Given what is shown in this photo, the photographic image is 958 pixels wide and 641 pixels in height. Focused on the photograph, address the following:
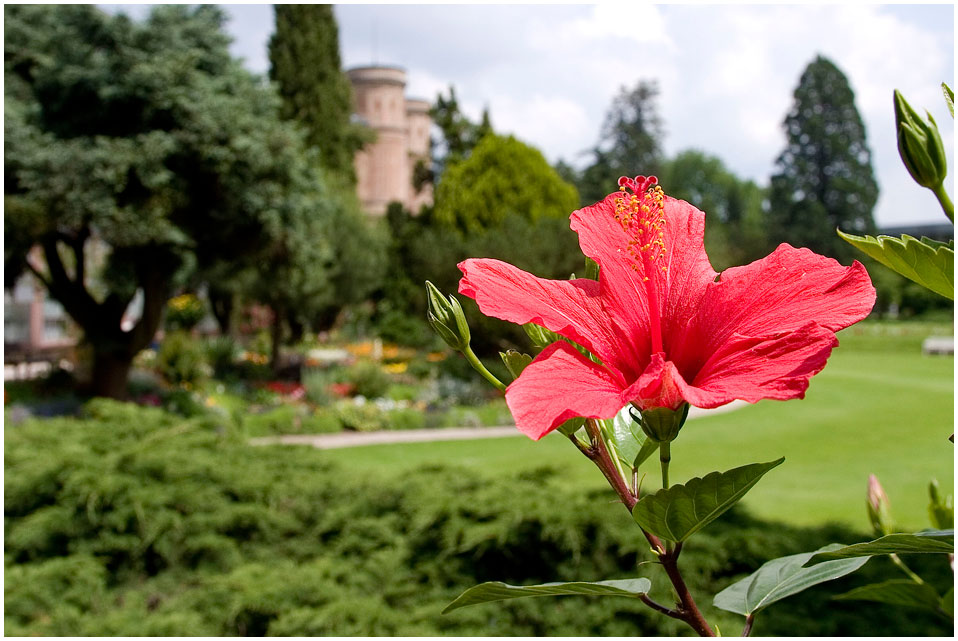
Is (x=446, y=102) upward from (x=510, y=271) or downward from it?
upward

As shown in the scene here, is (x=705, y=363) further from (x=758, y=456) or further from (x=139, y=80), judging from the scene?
(x=139, y=80)

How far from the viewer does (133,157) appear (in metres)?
8.25

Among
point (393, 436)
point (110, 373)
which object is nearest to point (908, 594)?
point (393, 436)

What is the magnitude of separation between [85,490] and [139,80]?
621 cm

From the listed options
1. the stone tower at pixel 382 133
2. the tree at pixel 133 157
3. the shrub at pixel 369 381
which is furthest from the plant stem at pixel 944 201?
the stone tower at pixel 382 133

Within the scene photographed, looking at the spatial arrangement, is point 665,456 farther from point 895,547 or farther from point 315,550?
point 315,550

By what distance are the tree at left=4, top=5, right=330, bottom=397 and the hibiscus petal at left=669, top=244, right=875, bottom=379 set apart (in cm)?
880

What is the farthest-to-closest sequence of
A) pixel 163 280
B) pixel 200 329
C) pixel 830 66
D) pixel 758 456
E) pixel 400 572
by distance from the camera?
pixel 830 66, pixel 200 329, pixel 163 280, pixel 758 456, pixel 400 572

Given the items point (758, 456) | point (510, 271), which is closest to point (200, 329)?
point (758, 456)

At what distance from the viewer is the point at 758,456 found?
7.21 meters

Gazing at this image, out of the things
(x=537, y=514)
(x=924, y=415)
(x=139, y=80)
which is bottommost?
(x=924, y=415)

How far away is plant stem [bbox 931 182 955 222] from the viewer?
414mm

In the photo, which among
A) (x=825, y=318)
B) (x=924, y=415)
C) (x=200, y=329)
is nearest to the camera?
(x=825, y=318)

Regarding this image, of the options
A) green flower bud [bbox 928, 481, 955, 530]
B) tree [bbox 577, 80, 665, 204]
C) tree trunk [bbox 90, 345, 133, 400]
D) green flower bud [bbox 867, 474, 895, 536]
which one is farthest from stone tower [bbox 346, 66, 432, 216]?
green flower bud [bbox 928, 481, 955, 530]
